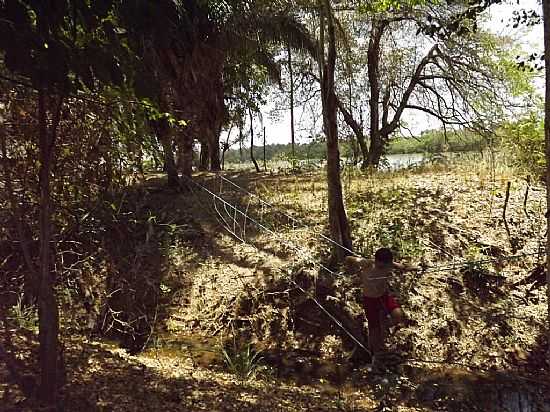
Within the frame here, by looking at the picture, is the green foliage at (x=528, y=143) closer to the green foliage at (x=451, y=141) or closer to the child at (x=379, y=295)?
the green foliage at (x=451, y=141)

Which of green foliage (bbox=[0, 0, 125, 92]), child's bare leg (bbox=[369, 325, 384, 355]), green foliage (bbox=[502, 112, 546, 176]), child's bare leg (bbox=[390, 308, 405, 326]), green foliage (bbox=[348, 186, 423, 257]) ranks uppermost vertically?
green foliage (bbox=[0, 0, 125, 92])

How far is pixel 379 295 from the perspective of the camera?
5461 mm

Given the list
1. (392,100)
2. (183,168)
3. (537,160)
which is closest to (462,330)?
(537,160)

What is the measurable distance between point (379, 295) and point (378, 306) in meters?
0.18

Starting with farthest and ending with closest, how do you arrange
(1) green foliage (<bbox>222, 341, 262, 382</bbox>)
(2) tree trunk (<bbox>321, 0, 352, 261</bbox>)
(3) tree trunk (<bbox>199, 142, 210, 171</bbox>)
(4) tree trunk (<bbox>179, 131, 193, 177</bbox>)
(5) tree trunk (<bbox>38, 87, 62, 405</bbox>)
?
1. (3) tree trunk (<bbox>199, 142, 210, 171</bbox>)
2. (4) tree trunk (<bbox>179, 131, 193, 177</bbox>)
3. (2) tree trunk (<bbox>321, 0, 352, 261</bbox>)
4. (1) green foliage (<bbox>222, 341, 262, 382</bbox>)
5. (5) tree trunk (<bbox>38, 87, 62, 405</bbox>)

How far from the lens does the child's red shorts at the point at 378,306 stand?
5.49m

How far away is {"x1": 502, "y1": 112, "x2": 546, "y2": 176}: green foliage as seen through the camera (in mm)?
9719

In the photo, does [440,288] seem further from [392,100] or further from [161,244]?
[392,100]

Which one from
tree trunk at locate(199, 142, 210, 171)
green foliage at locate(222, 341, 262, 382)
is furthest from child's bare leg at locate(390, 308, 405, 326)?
tree trunk at locate(199, 142, 210, 171)

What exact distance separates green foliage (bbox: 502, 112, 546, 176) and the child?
19.1 feet

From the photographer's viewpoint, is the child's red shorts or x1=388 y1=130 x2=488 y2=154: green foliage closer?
the child's red shorts

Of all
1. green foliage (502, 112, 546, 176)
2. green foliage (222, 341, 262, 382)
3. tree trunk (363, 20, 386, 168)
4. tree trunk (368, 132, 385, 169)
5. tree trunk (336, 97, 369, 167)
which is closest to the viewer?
green foliage (222, 341, 262, 382)

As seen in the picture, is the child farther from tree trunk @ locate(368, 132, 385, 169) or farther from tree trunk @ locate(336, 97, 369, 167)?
tree trunk @ locate(336, 97, 369, 167)

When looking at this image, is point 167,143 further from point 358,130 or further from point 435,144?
point 435,144
